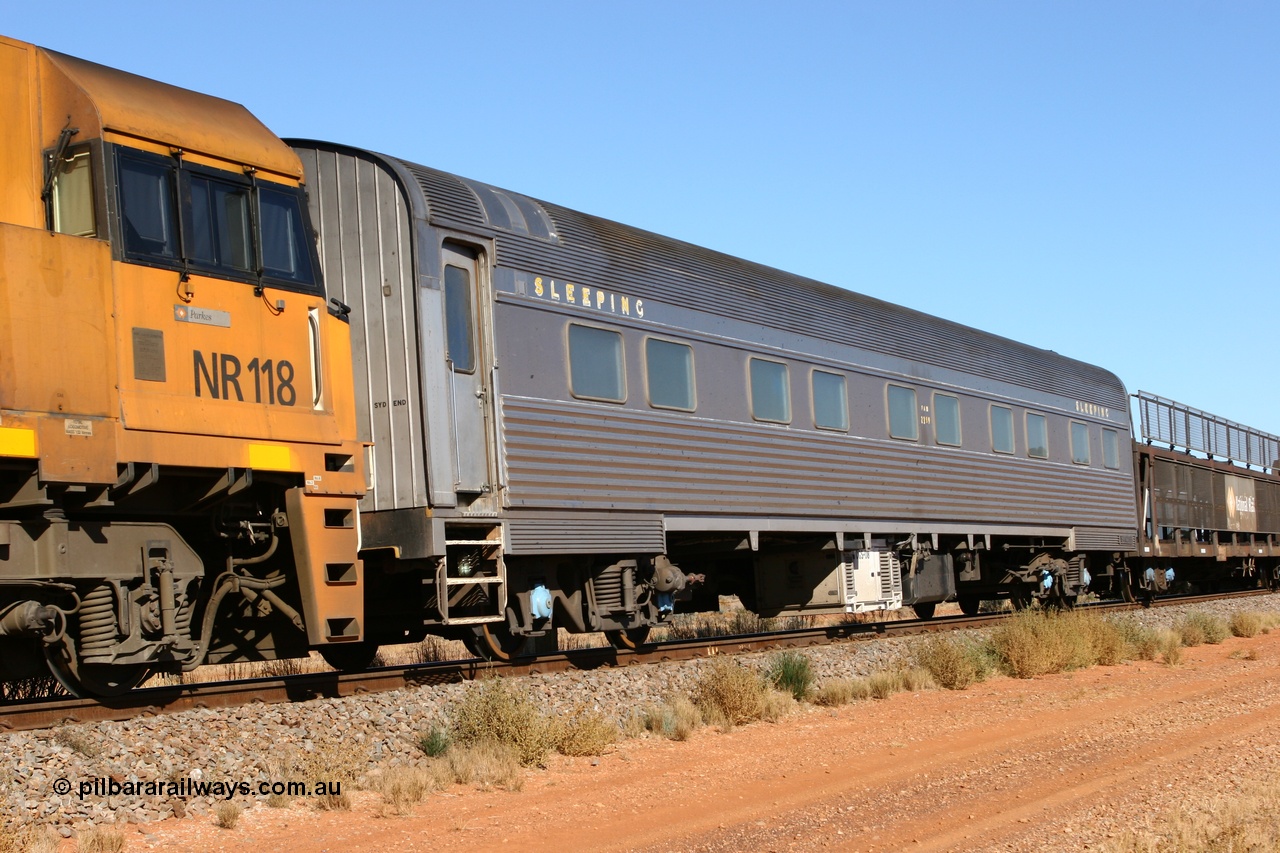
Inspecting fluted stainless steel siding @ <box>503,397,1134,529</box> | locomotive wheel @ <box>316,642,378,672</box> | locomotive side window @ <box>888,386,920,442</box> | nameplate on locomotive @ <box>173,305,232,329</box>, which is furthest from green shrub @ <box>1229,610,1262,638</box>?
nameplate on locomotive @ <box>173,305,232,329</box>

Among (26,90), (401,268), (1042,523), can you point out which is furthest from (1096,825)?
(1042,523)

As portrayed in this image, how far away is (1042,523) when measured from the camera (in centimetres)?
1947

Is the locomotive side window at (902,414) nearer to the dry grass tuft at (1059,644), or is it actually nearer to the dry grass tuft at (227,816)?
the dry grass tuft at (1059,644)

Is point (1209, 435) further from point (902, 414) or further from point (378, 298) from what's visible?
point (378, 298)

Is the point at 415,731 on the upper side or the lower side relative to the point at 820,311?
lower

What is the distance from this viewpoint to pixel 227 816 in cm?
676

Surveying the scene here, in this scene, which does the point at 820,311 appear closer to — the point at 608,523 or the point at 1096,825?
the point at 608,523

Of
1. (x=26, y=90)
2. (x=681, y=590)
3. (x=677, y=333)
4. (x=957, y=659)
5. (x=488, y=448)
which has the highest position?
(x=26, y=90)

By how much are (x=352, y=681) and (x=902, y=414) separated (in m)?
8.72

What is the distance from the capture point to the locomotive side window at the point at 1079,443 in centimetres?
2083

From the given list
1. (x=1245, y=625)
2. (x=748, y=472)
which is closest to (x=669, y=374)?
(x=748, y=472)

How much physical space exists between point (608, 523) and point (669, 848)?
519 centimetres

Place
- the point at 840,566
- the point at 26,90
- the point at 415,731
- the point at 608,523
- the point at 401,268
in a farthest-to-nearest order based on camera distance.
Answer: the point at 840,566 < the point at 608,523 < the point at 401,268 < the point at 415,731 < the point at 26,90

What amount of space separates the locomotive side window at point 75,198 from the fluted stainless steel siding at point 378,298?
2.29m
